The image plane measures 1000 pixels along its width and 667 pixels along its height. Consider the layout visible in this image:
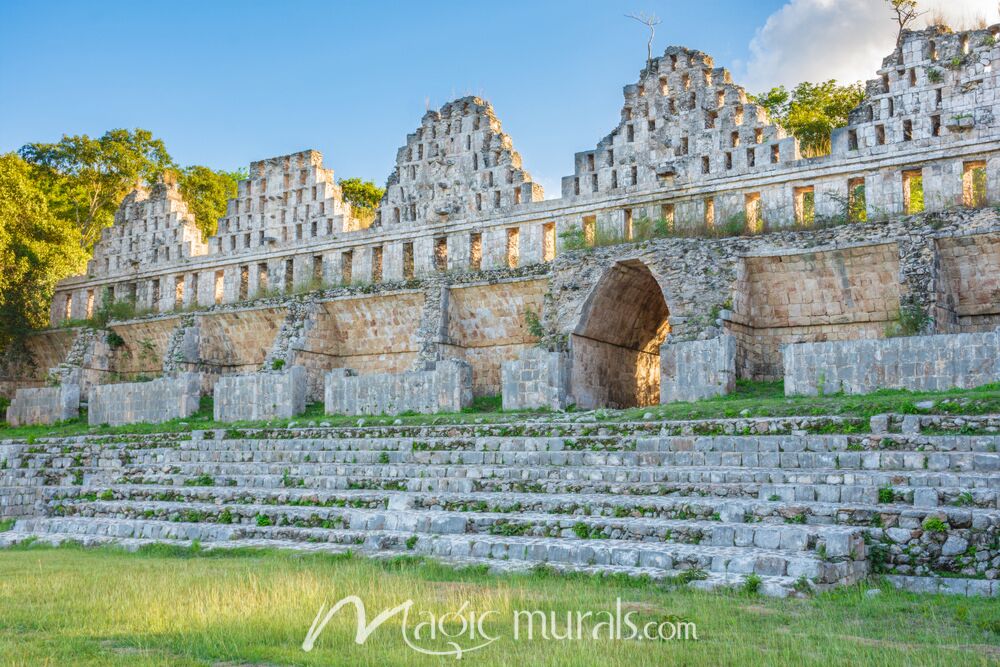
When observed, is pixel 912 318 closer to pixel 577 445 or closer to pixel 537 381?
pixel 537 381

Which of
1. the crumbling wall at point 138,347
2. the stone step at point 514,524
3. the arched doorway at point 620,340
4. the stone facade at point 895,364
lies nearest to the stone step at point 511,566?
the stone step at point 514,524

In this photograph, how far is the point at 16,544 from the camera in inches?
574

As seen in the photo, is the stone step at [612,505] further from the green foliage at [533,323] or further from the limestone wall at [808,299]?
the green foliage at [533,323]

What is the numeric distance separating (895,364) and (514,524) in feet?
27.4

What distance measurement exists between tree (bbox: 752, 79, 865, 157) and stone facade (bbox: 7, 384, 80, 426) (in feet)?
82.5

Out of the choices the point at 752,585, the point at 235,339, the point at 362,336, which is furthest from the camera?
the point at 235,339

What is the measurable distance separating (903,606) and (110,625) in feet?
21.0

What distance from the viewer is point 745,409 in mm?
15594

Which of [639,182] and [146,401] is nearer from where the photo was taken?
[639,182]

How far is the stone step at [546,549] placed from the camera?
8883 millimetres

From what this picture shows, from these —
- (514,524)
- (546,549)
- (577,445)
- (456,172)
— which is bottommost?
(546,549)

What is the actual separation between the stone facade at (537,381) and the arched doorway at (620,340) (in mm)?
791

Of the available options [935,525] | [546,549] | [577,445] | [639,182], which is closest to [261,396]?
[639,182]

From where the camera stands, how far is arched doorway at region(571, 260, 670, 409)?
22.8 meters
